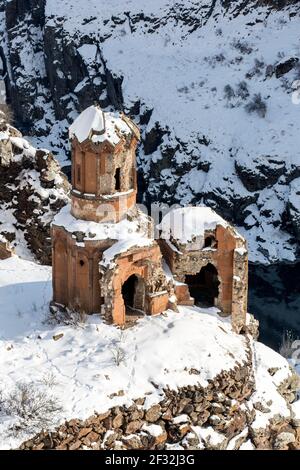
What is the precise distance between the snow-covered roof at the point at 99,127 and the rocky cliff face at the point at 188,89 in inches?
1151

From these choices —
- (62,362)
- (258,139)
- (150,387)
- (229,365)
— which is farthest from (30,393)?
(258,139)

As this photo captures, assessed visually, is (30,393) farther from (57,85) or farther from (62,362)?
(57,85)

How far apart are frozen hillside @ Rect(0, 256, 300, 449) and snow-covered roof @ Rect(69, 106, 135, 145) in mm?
5456

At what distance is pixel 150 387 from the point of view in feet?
57.6

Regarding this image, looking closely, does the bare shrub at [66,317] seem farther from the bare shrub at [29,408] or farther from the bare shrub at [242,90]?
the bare shrub at [242,90]

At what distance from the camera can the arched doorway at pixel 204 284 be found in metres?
23.2

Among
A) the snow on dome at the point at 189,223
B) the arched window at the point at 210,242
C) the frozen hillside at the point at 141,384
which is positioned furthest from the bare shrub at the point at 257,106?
the frozen hillside at the point at 141,384

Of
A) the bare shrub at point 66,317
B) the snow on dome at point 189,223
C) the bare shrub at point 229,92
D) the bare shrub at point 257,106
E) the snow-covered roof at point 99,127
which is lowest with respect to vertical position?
the bare shrub at point 66,317

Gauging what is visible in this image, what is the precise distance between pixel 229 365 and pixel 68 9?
55.8 meters

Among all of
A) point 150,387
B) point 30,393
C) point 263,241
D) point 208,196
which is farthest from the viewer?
point 208,196

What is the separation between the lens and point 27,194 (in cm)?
3100

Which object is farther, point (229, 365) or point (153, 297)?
point (153, 297)

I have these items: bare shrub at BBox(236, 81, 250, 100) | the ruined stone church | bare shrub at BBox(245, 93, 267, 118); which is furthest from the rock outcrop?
bare shrub at BBox(236, 81, 250, 100)

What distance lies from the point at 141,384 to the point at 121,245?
4.15 m
